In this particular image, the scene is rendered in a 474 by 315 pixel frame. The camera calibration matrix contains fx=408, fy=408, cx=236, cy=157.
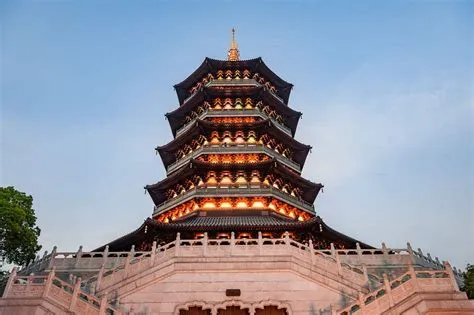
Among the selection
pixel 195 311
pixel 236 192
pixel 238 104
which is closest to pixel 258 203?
pixel 236 192

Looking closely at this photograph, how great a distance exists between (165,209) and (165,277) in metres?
10.8

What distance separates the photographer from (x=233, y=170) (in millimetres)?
25734

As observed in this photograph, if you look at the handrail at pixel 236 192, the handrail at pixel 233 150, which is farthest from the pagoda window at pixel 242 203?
the handrail at pixel 233 150

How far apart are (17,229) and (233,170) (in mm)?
12697

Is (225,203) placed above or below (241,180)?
below

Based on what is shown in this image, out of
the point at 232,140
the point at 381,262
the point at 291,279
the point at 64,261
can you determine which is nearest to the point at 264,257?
the point at 291,279

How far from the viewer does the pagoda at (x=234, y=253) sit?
11.5 metres

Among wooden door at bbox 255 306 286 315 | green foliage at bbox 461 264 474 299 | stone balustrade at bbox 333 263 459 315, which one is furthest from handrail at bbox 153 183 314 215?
stone balustrade at bbox 333 263 459 315

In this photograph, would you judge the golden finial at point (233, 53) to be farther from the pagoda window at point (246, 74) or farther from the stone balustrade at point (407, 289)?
the stone balustrade at point (407, 289)

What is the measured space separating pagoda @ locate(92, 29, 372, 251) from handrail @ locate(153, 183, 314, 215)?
60 mm

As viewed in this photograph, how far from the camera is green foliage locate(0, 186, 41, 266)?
16.9 meters

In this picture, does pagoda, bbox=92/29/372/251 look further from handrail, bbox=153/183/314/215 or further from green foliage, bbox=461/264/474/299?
green foliage, bbox=461/264/474/299

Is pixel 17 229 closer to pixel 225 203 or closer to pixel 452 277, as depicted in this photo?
pixel 225 203

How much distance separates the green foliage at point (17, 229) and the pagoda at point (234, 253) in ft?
2.16
